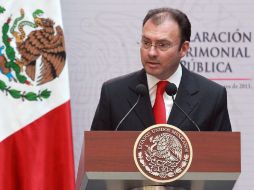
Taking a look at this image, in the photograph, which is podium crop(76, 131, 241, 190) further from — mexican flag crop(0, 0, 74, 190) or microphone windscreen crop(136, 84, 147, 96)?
→ mexican flag crop(0, 0, 74, 190)

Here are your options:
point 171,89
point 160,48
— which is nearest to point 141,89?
point 171,89

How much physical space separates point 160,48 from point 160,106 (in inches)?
10.8

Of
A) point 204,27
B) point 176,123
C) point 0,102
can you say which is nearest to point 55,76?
point 0,102

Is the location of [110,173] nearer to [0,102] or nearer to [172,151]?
[172,151]

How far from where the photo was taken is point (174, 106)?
3.36 m

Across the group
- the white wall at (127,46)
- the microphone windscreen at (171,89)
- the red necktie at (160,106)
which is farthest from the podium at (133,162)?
the white wall at (127,46)

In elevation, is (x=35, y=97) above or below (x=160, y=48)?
below

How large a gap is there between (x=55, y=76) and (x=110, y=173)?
189cm

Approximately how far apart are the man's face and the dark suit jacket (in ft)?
0.42

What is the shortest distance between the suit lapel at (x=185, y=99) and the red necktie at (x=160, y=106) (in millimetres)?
67

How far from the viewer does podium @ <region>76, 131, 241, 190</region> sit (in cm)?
284

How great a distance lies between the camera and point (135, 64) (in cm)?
515

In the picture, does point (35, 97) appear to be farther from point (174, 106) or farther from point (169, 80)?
point (174, 106)

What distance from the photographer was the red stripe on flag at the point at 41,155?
458cm
